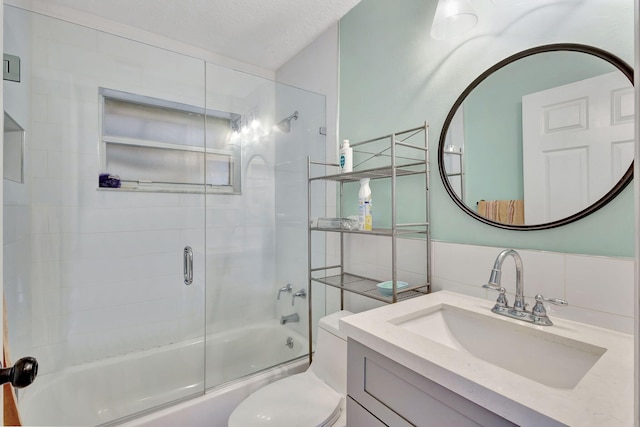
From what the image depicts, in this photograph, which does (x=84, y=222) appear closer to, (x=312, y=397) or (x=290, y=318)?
(x=290, y=318)

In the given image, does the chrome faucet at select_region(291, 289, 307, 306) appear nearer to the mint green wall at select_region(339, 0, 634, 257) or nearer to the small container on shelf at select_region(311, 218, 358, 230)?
the small container on shelf at select_region(311, 218, 358, 230)

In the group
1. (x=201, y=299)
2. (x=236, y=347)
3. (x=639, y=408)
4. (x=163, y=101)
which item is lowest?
(x=236, y=347)

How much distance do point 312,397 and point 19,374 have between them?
1.04m

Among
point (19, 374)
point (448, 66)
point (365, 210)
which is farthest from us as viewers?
point (365, 210)

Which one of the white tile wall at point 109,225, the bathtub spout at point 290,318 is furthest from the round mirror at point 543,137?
the bathtub spout at point 290,318

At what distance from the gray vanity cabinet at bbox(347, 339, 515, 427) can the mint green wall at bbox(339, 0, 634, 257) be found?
0.62 metres

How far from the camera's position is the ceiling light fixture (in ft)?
3.44

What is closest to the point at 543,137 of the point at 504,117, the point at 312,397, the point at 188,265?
the point at 504,117

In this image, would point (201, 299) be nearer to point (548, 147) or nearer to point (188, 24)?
point (188, 24)

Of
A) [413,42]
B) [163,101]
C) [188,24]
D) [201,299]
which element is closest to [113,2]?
[188,24]

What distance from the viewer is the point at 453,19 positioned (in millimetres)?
1117

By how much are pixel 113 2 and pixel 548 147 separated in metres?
2.27

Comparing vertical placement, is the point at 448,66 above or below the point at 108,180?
above

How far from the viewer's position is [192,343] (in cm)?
191
